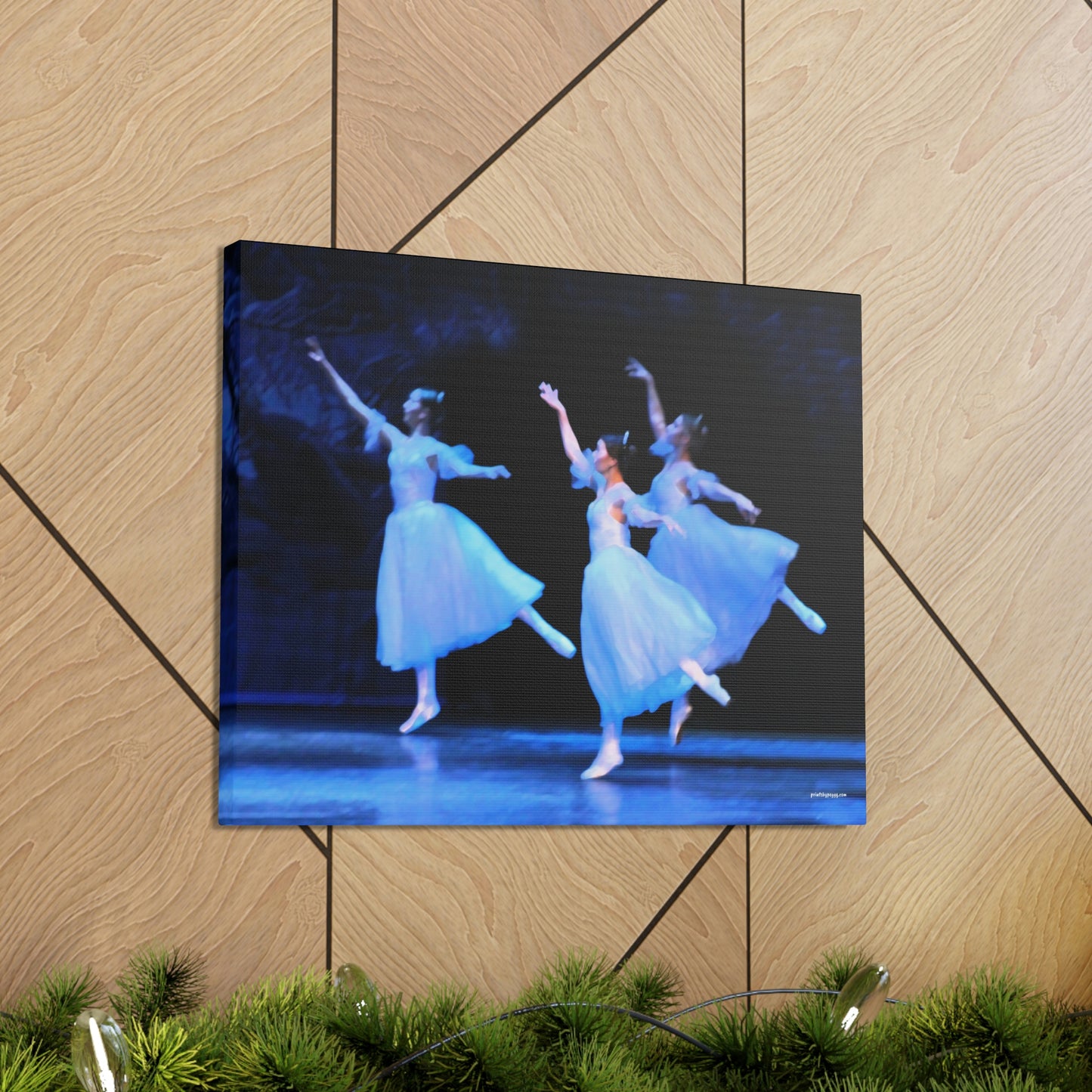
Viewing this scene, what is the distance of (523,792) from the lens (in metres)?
1.43

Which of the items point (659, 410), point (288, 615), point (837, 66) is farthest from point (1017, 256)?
point (288, 615)

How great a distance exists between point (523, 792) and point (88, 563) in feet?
1.88

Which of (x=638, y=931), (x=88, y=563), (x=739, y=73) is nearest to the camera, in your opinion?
(x=88, y=563)

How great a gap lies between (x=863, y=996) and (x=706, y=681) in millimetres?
840

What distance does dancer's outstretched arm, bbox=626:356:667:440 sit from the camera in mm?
1520

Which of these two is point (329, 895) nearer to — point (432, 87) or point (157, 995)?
point (157, 995)

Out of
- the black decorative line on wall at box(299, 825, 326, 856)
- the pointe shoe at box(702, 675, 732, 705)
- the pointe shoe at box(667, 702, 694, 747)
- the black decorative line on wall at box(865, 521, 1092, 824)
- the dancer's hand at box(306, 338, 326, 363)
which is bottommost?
the black decorative line on wall at box(299, 825, 326, 856)

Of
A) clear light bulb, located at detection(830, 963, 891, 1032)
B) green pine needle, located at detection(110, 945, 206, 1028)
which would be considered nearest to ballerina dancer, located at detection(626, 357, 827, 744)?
green pine needle, located at detection(110, 945, 206, 1028)

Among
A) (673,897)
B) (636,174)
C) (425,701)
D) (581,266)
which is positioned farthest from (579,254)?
(673,897)

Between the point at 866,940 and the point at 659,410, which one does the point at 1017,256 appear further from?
the point at 866,940

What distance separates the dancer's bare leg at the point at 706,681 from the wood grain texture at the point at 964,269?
32 centimetres

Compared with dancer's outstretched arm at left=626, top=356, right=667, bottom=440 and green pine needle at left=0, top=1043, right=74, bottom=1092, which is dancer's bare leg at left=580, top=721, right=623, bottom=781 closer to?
dancer's outstretched arm at left=626, top=356, right=667, bottom=440

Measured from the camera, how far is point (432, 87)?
1.49m

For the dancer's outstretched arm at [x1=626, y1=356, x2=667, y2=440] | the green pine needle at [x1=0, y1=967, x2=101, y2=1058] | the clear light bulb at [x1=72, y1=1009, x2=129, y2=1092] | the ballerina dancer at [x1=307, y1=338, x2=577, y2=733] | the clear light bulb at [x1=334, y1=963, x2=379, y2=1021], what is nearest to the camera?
the clear light bulb at [x1=72, y1=1009, x2=129, y2=1092]
